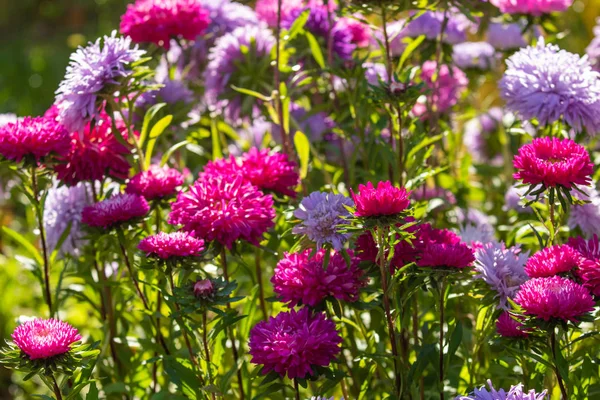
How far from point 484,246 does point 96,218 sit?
0.81 m

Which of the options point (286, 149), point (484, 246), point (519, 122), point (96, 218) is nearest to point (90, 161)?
point (96, 218)

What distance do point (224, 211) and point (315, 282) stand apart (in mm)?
246

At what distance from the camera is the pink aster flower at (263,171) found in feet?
5.69

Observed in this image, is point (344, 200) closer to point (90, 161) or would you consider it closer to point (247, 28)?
point (90, 161)

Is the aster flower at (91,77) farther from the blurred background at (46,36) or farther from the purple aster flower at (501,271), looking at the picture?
the blurred background at (46,36)

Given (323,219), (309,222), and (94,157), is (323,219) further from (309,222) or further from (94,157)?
(94,157)

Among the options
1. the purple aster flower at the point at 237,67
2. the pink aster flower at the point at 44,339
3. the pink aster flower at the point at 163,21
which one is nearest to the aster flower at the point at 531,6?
the purple aster flower at the point at 237,67

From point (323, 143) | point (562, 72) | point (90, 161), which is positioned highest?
point (562, 72)

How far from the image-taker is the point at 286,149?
2014 millimetres

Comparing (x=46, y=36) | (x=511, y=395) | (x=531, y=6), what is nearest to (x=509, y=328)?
(x=511, y=395)

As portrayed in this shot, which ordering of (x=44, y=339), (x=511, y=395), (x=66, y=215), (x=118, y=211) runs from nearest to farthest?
(x=511, y=395) < (x=44, y=339) < (x=118, y=211) < (x=66, y=215)

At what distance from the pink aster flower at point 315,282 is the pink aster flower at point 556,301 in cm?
32

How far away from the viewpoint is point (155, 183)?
5.72 feet

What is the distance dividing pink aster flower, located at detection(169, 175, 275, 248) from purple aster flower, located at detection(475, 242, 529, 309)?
1.40ft
